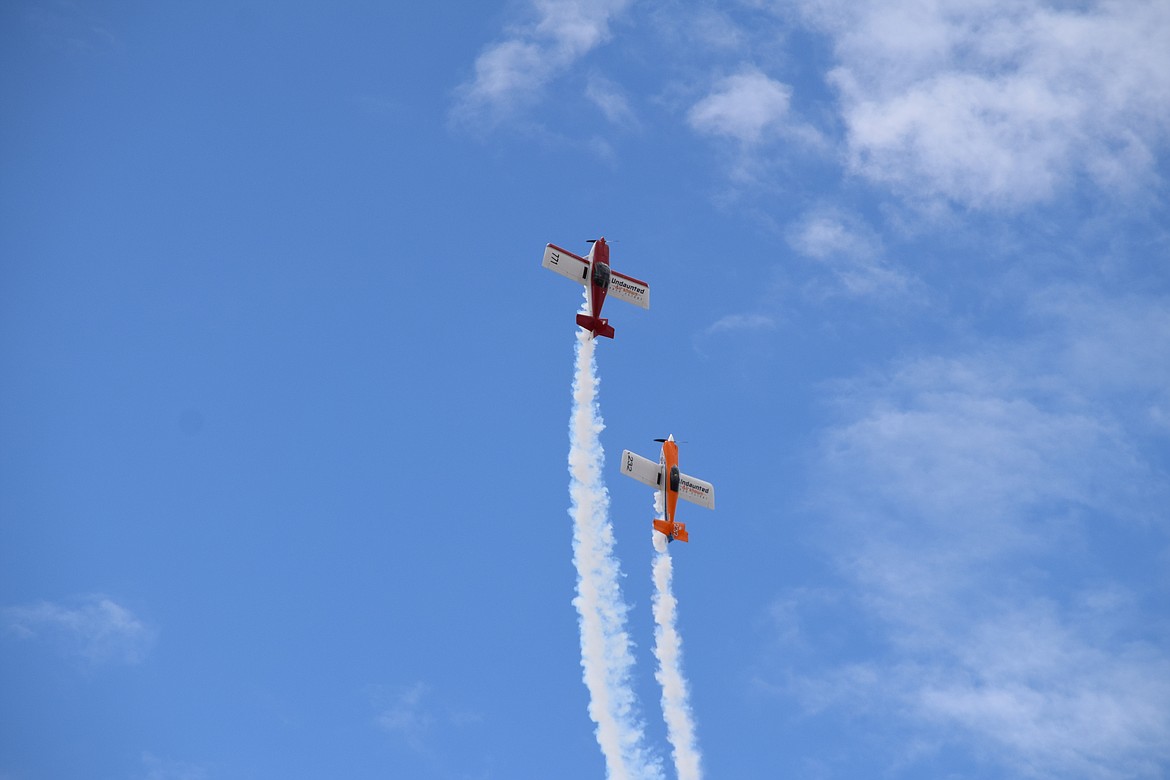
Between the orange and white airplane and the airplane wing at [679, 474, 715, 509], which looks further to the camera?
the airplane wing at [679, 474, 715, 509]

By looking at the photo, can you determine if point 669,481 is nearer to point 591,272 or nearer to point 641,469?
point 641,469

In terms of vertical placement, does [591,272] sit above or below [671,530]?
above

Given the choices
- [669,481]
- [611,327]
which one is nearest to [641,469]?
[669,481]

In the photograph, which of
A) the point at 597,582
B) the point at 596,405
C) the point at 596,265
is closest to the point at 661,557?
the point at 597,582

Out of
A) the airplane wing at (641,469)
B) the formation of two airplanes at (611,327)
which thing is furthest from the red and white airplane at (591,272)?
the airplane wing at (641,469)

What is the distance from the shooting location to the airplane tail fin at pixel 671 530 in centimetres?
7225

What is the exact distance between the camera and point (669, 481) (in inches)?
2889

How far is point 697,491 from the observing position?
76.1 m

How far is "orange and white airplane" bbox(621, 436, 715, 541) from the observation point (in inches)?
2859

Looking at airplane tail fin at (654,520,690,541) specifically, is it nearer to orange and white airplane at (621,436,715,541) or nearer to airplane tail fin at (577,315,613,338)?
orange and white airplane at (621,436,715,541)

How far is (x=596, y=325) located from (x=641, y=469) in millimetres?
8519

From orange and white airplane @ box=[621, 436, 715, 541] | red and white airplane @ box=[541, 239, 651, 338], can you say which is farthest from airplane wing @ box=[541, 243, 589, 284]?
orange and white airplane @ box=[621, 436, 715, 541]

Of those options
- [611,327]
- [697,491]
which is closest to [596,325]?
[611,327]

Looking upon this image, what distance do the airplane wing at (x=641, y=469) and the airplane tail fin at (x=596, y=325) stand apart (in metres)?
6.89
